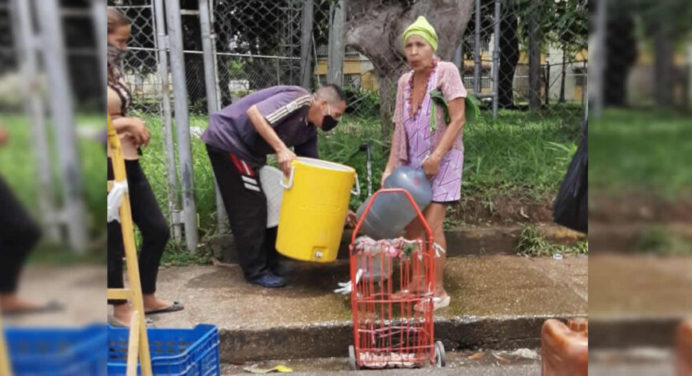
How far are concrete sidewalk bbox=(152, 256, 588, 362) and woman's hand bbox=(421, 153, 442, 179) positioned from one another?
75 cm

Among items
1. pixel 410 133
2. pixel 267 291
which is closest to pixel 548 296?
pixel 410 133

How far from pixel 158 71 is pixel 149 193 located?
1239 mm

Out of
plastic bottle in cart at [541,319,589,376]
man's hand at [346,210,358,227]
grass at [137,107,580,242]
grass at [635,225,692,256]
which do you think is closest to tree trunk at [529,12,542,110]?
grass at [137,107,580,242]

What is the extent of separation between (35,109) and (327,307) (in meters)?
3.10

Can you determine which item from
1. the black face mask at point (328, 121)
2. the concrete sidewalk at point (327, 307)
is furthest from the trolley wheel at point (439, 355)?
the black face mask at point (328, 121)

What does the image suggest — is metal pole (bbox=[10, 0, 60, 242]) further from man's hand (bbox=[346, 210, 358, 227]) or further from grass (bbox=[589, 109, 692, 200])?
man's hand (bbox=[346, 210, 358, 227])

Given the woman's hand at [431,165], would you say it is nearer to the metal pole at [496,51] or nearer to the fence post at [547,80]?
the metal pole at [496,51]

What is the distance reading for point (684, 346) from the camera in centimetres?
57

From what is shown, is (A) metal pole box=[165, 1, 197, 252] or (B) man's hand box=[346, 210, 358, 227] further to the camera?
(A) metal pole box=[165, 1, 197, 252]

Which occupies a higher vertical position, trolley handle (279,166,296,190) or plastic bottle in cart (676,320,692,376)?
plastic bottle in cart (676,320,692,376)

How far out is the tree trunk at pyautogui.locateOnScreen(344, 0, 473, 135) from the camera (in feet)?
14.4

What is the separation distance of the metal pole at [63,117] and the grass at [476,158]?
12.2 ft

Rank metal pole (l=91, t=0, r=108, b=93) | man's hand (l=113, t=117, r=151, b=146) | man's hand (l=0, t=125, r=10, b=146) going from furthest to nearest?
1. man's hand (l=113, t=117, r=151, b=146)
2. metal pole (l=91, t=0, r=108, b=93)
3. man's hand (l=0, t=125, r=10, b=146)

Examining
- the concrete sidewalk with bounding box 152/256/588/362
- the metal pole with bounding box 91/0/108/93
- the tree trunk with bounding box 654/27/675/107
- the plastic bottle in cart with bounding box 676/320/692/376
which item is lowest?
the concrete sidewalk with bounding box 152/256/588/362
